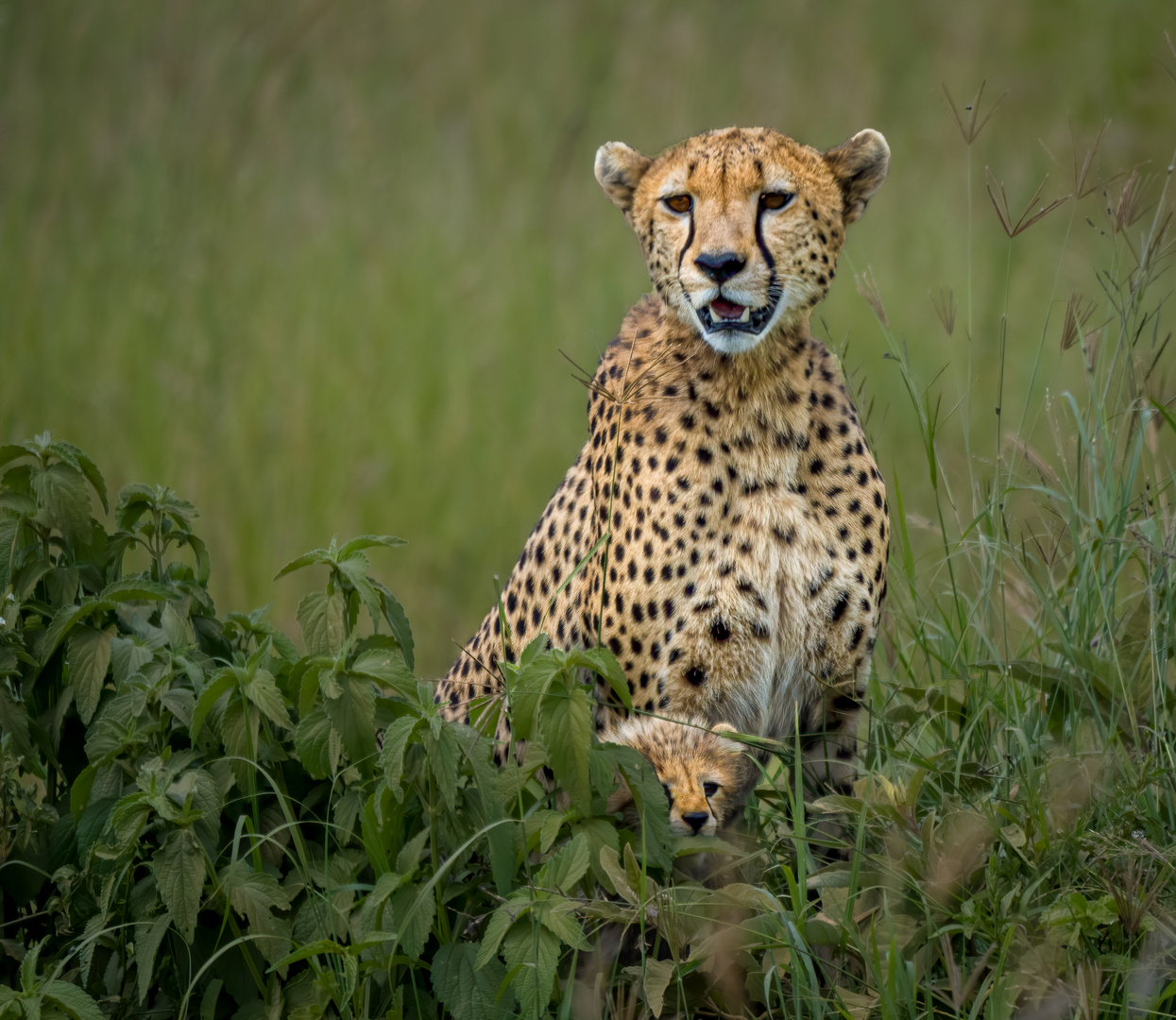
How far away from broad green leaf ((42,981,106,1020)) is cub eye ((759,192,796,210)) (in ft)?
5.62

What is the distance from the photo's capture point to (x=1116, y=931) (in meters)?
1.97

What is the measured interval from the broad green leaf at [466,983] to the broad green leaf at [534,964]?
0.06 metres

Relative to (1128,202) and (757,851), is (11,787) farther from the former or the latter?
(1128,202)

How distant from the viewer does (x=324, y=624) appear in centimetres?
222

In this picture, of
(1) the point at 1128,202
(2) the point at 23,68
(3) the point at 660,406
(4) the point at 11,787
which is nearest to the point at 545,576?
(3) the point at 660,406

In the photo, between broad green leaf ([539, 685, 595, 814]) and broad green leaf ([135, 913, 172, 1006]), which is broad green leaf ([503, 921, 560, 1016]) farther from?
broad green leaf ([135, 913, 172, 1006])

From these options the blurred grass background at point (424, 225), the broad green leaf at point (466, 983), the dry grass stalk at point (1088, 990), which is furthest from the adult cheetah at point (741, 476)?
the blurred grass background at point (424, 225)

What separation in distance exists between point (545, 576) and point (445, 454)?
8.57 feet

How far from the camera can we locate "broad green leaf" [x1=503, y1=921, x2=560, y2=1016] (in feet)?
6.16

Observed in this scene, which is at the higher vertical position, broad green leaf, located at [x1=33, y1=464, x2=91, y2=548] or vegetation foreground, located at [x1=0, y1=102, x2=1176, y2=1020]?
broad green leaf, located at [x1=33, y1=464, x2=91, y2=548]

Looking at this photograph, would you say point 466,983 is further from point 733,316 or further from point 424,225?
point 424,225

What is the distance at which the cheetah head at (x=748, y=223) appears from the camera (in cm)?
250

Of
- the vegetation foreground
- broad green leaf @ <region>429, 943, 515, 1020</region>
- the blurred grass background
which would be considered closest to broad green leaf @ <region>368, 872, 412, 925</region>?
the vegetation foreground

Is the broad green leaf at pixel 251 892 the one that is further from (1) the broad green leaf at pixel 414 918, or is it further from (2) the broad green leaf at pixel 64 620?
(2) the broad green leaf at pixel 64 620
